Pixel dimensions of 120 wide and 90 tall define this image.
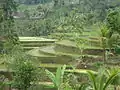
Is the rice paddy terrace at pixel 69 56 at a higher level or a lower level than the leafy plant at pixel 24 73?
lower

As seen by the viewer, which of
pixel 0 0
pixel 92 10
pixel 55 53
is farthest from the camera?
pixel 92 10

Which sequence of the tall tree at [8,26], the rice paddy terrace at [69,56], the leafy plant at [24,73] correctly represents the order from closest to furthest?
the leafy plant at [24,73]
the rice paddy terrace at [69,56]
the tall tree at [8,26]

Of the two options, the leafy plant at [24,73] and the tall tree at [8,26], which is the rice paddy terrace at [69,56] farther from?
the leafy plant at [24,73]

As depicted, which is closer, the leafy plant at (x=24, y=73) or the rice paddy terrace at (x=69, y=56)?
the leafy plant at (x=24, y=73)

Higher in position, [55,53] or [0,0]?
[0,0]

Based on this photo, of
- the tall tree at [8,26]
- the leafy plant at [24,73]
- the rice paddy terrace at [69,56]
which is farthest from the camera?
the tall tree at [8,26]

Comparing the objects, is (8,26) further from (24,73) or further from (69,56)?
(24,73)

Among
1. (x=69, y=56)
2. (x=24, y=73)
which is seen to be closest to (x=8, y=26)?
(x=69, y=56)

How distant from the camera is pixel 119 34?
112 feet

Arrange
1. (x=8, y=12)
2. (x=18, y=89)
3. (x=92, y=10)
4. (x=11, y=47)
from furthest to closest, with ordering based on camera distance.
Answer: (x=92, y=10) < (x=8, y=12) < (x=11, y=47) < (x=18, y=89)

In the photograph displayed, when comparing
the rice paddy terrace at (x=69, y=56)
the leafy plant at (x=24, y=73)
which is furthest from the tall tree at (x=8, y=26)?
the leafy plant at (x=24, y=73)

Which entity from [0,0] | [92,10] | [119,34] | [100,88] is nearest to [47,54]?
[119,34]

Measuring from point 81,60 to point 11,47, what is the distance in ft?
20.0

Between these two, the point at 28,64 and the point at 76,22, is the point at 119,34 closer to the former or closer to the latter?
the point at 76,22
